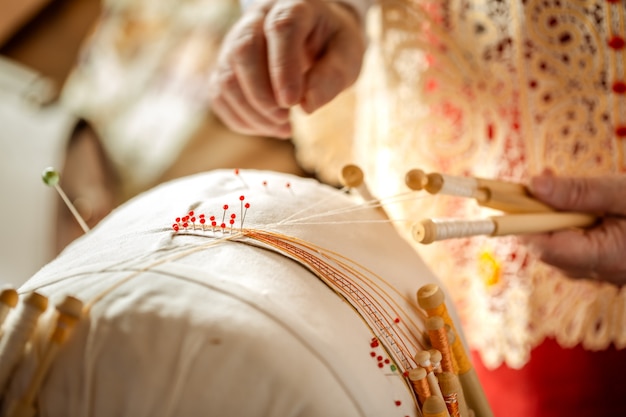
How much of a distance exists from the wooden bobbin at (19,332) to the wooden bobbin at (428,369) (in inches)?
9.6

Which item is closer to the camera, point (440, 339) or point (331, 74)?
point (440, 339)

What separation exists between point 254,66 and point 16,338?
0.36 meters

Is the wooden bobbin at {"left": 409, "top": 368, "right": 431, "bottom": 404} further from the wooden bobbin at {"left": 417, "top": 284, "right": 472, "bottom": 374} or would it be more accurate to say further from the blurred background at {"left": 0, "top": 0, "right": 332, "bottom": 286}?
the blurred background at {"left": 0, "top": 0, "right": 332, "bottom": 286}

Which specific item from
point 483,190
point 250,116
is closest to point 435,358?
point 483,190

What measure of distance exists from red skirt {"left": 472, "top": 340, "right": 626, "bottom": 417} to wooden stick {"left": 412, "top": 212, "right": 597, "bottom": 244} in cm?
21

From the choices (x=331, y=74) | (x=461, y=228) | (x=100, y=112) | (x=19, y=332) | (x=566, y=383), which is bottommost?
(x=566, y=383)

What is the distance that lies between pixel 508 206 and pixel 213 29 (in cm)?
130

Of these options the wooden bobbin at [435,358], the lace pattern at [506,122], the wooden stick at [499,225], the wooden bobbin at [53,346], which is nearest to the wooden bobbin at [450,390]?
the wooden bobbin at [435,358]

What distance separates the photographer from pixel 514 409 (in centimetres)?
87

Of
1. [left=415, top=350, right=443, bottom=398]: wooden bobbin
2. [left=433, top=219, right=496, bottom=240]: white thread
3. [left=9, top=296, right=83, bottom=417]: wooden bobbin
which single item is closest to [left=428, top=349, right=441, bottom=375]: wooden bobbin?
[left=415, top=350, right=443, bottom=398]: wooden bobbin

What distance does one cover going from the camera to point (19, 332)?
354 millimetres

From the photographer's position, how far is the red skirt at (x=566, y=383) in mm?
805

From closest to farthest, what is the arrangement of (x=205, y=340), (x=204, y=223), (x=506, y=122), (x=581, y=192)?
1. (x=205, y=340)
2. (x=204, y=223)
3. (x=581, y=192)
4. (x=506, y=122)

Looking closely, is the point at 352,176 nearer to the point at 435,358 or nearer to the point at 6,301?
the point at 435,358
